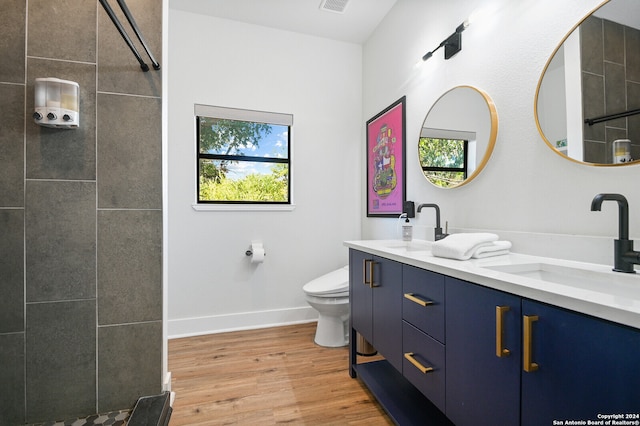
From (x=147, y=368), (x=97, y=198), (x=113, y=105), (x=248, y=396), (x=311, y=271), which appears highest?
(x=113, y=105)

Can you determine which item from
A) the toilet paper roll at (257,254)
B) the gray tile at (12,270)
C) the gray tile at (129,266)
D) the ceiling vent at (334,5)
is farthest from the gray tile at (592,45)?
the gray tile at (12,270)

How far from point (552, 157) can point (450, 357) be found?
36.6 inches

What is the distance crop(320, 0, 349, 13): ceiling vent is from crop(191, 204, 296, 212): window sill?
5.53 ft

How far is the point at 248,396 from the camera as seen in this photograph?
1.63 m

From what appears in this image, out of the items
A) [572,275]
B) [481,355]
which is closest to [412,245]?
[572,275]

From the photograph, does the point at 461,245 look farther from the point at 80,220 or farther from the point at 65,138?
the point at 65,138

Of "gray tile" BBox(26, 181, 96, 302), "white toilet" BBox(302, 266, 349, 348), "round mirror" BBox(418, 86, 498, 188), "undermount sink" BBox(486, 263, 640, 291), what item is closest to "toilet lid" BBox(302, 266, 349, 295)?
"white toilet" BBox(302, 266, 349, 348)

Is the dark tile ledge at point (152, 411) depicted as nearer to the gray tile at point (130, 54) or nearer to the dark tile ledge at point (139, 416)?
the dark tile ledge at point (139, 416)

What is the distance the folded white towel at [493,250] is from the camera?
Result: 122 cm

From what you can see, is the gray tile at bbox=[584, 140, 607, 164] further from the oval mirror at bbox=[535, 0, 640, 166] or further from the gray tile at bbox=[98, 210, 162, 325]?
the gray tile at bbox=[98, 210, 162, 325]

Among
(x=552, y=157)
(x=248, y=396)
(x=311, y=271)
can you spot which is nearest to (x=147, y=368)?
(x=248, y=396)

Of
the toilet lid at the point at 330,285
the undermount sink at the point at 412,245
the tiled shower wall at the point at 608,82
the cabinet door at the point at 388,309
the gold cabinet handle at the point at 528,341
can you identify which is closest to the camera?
the gold cabinet handle at the point at 528,341

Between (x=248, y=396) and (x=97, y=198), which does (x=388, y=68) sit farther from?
(x=248, y=396)

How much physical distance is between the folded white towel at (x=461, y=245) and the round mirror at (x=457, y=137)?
50 cm
